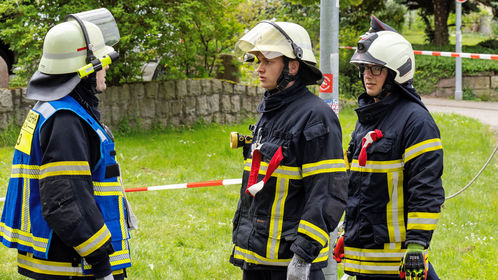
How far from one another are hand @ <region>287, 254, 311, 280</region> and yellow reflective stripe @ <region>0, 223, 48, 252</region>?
117cm

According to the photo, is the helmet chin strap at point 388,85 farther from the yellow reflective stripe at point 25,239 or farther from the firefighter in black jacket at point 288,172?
the yellow reflective stripe at point 25,239

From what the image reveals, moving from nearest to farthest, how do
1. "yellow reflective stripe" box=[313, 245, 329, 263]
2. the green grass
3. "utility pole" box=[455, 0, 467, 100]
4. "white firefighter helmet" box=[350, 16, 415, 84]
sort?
"yellow reflective stripe" box=[313, 245, 329, 263] → "white firefighter helmet" box=[350, 16, 415, 84] → the green grass → "utility pole" box=[455, 0, 467, 100]

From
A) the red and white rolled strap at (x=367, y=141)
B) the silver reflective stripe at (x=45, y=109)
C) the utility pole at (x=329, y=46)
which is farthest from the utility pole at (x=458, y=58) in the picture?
the silver reflective stripe at (x=45, y=109)

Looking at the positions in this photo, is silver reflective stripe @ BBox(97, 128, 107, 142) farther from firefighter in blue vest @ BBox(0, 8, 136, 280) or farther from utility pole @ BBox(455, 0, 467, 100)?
utility pole @ BBox(455, 0, 467, 100)

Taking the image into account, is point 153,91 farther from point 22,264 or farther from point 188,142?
Answer: point 22,264

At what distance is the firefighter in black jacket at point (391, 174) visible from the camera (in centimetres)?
345

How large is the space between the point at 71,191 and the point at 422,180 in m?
1.78

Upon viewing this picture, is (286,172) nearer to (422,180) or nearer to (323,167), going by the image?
(323,167)

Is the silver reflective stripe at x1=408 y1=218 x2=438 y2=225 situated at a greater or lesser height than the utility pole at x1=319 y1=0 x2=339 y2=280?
lesser

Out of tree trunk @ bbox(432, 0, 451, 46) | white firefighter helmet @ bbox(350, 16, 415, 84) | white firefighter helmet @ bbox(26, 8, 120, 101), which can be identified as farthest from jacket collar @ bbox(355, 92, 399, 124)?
tree trunk @ bbox(432, 0, 451, 46)

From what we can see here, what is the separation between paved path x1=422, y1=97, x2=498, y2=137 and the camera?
13664 mm

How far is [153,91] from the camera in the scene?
1120 centimetres

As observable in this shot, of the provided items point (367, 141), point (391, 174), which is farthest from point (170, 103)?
point (391, 174)

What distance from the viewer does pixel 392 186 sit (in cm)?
365
